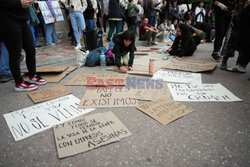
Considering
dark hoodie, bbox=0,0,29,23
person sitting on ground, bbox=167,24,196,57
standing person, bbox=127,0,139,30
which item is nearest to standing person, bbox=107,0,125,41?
standing person, bbox=127,0,139,30

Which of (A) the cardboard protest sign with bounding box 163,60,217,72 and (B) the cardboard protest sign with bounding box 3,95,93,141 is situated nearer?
(B) the cardboard protest sign with bounding box 3,95,93,141

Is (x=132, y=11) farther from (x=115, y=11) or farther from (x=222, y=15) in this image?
(x=222, y=15)

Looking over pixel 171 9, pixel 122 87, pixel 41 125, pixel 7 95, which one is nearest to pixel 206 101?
pixel 122 87

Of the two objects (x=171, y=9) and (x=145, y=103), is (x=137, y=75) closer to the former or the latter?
(x=145, y=103)

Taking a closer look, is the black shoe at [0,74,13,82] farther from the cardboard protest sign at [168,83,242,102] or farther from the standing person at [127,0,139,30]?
the standing person at [127,0,139,30]

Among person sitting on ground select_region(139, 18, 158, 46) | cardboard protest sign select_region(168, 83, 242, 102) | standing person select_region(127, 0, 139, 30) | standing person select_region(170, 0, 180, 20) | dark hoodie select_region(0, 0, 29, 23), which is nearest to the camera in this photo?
dark hoodie select_region(0, 0, 29, 23)

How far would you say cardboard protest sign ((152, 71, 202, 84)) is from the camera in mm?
2445

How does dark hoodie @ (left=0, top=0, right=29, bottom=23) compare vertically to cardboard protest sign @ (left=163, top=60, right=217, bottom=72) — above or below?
above

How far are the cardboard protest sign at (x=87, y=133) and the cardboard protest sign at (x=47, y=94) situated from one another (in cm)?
66

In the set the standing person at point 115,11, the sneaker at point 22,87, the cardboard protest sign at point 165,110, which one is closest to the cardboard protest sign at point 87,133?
the cardboard protest sign at point 165,110

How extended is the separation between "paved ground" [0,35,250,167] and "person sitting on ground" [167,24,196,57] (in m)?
2.51

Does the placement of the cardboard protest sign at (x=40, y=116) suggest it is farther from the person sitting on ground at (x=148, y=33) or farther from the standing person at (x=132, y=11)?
the standing person at (x=132, y=11)

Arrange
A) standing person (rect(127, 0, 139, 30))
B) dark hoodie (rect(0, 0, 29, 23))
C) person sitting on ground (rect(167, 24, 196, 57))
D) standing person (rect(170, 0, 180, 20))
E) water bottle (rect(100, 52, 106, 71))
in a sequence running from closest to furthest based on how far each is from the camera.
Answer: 1. dark hoodie (rect(0, 0, 29, 23))
2. water bottle (rect(100, 52, 106, 71))
3. person sitting on ground (rect(167, 24, 196, 57))
4. standing person (rect(127, 0, 139, 30))
5. standing person (rect(170, 0, 180, 20))

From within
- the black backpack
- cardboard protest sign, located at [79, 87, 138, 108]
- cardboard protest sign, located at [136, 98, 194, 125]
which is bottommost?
cardboard protest sign, located at [136, 98, 194, 125]
